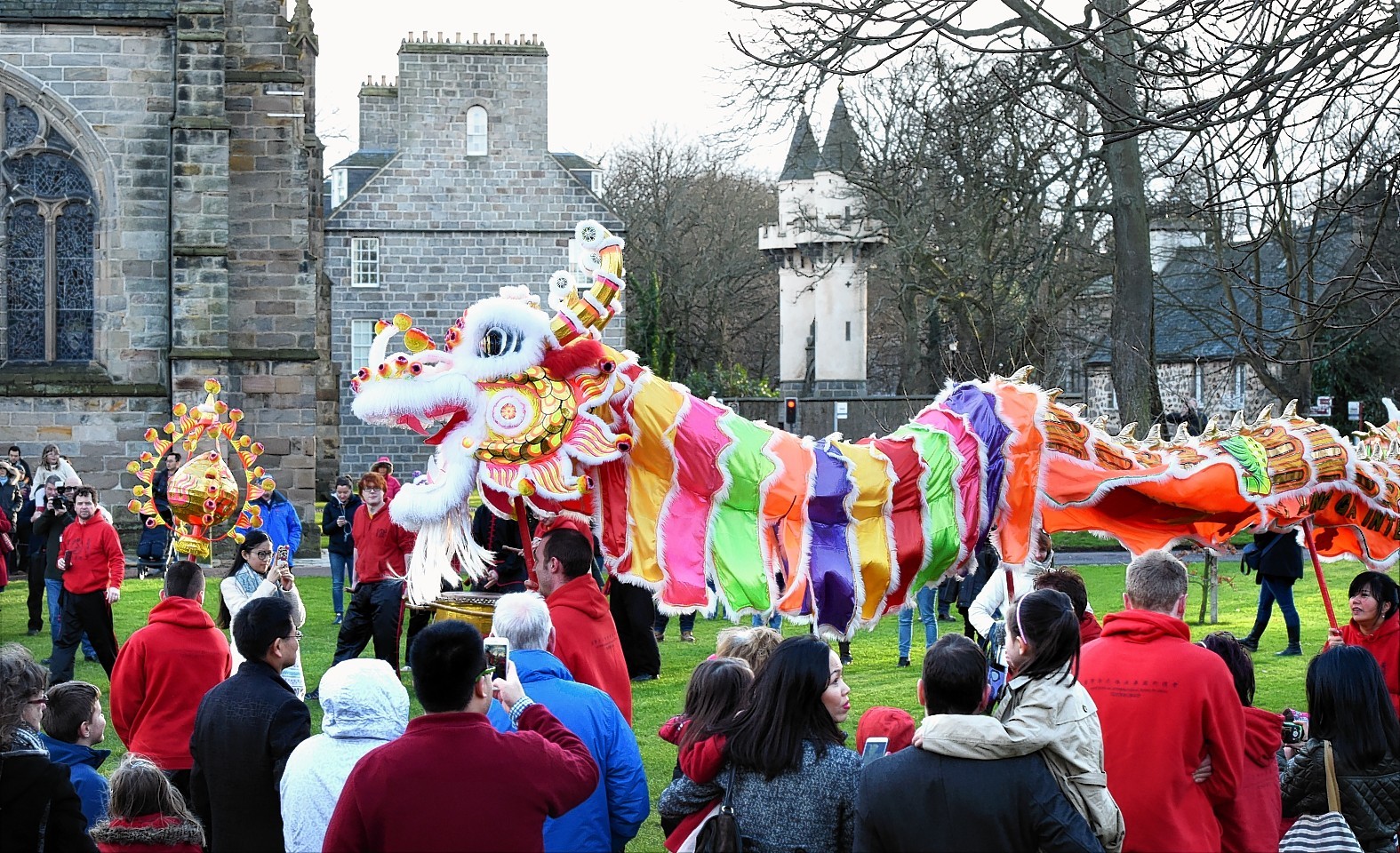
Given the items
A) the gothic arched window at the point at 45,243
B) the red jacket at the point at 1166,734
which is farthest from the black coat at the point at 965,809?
the gothic arched window at the point at 45,243

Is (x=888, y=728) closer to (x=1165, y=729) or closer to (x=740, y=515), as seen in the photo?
(x=1165, y=729)

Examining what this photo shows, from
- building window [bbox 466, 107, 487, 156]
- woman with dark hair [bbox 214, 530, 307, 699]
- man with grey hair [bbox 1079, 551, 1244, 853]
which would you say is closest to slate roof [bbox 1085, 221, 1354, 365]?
building window [bbox 466, 107, 487, 156]

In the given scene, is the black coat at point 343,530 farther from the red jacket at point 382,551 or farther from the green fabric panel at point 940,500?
the green fabric panel at point 940,500

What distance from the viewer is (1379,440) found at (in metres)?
9.30

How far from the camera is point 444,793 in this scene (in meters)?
3.98

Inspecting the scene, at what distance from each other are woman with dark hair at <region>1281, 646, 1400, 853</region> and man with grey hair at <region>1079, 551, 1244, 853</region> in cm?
69

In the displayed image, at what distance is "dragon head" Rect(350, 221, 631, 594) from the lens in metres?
7.52

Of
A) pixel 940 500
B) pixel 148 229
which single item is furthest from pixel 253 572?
pixel 148 229

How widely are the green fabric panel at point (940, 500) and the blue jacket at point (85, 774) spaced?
4225 mm

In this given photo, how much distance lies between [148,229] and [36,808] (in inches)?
774

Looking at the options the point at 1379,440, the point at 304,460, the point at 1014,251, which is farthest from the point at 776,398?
the point at 1379,440

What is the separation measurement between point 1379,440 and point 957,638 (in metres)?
5.78

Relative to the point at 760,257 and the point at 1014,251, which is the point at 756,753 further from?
the point at 760,257

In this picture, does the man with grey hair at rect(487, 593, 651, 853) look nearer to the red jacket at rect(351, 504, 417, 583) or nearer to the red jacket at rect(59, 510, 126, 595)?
the red jacket at rect(351, 504, 417, 583)
